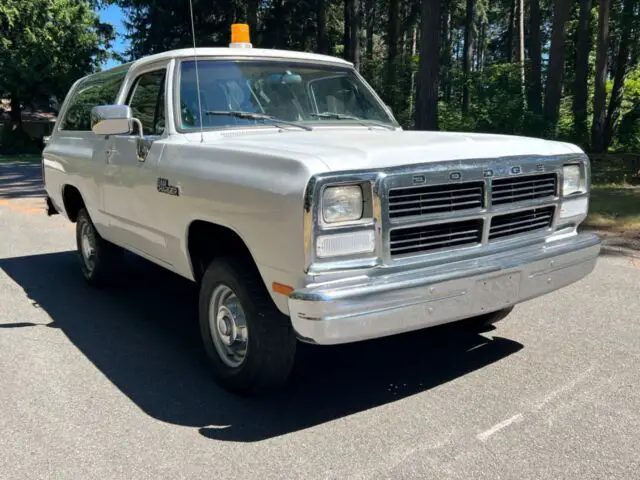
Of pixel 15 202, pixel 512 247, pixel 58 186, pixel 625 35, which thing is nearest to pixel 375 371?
pixel 512 247

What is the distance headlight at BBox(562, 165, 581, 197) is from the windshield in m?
1.55

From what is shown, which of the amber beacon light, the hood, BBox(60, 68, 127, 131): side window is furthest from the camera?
BBox(60, 68, 127, 131): side window

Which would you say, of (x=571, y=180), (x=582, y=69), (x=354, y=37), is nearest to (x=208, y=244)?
(x=571, y=180)

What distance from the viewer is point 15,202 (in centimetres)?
1325

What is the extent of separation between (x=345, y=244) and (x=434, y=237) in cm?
56

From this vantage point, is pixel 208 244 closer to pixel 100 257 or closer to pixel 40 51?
pixel 100 257

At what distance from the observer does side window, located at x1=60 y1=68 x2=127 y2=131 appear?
5590 millimetres

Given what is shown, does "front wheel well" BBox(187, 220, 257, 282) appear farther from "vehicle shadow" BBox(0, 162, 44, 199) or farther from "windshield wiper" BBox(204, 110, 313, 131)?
"vehicle shadow" BBox(0, 162, 44, 199)

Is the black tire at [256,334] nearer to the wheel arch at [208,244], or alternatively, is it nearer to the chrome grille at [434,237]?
the wheel arch at [208,244]

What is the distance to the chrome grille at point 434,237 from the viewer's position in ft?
10.6

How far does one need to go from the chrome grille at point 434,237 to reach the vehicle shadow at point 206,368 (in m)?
0.96

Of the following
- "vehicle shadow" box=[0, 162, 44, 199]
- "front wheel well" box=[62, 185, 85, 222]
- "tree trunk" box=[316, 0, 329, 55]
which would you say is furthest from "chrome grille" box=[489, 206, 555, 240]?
"tree trunk" box=[316, 0, 329, 55]

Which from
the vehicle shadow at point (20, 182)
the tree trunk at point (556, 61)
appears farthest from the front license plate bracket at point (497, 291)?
the tree trunk at point (556, 61)

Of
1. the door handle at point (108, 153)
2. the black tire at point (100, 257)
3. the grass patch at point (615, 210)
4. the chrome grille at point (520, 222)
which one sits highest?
the door handle at point (108, 153)
